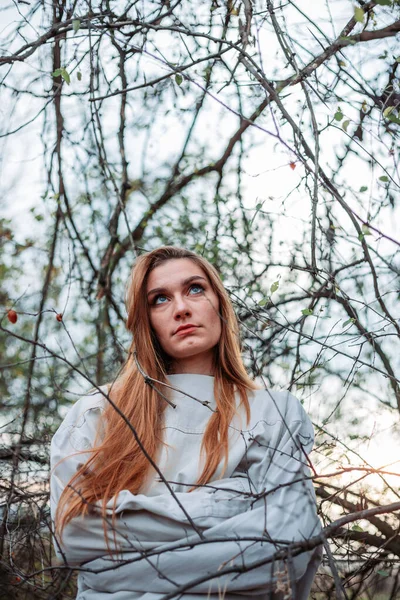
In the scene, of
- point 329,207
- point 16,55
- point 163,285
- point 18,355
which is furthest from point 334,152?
point 18,355

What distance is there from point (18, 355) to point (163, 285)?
110 inches

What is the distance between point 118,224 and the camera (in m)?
3.91

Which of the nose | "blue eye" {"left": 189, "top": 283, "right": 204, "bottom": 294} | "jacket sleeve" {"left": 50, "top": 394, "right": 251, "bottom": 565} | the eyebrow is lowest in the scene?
"jacket sleeve" {"left": 50, "top": 394, "right": 251, "bottom": 565}

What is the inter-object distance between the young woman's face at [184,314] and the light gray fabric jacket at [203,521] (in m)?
0.21

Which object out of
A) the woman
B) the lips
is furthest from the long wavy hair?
the lips

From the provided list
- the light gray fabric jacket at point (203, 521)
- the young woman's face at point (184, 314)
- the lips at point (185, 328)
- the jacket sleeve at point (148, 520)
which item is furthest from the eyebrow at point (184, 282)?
the jacket sleeve at point (148, 520)

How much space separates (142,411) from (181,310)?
0.33 metres

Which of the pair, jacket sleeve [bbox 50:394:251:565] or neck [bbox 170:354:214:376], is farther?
neck [bbox 170:354:214:376]

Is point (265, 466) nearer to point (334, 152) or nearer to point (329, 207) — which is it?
point (329, 207)

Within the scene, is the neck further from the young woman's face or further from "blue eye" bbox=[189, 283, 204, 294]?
"blue eye" bbox=[189, 283, 204, 294]

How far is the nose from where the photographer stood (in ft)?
7.27

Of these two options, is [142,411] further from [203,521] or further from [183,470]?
[203,521]

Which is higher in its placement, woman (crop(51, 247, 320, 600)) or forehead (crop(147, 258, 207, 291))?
forehead (crop(147, 258, 207, 291))

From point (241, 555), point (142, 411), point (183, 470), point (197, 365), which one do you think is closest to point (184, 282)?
point (197, 365)
